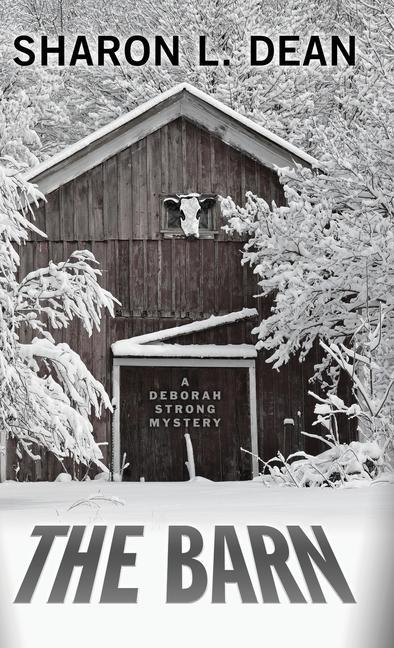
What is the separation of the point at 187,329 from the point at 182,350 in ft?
1.17

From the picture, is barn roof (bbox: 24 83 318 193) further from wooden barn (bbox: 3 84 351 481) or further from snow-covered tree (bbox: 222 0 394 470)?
snow-covered tree (bbox: 222 0 394 470)

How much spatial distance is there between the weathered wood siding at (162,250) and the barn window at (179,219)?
106 mm

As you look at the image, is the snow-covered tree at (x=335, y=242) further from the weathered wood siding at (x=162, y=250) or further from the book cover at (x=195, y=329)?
the weathered wood siding at (x=162, y=250)

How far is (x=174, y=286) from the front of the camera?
17.2m

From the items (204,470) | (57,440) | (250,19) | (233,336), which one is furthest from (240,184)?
(250,19)

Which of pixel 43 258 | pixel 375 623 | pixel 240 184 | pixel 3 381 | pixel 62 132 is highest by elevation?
pixel 62 132

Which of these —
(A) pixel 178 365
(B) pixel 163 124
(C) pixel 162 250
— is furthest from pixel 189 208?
(A) pixel 178 365

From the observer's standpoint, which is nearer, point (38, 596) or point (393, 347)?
point (38, 596)

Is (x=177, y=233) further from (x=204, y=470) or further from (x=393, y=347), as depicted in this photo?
(x=393, y=347)

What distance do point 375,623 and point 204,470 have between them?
1229 cm

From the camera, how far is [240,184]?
57.6ft

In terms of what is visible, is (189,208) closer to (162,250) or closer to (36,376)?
(162,250)

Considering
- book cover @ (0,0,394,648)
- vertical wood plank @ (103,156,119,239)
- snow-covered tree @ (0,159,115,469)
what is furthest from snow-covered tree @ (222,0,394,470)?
snow-covered tree @ (0,159,115,469)

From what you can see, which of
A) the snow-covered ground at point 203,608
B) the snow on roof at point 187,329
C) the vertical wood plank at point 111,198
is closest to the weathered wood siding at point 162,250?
the vertical wood plank at point 111,198
